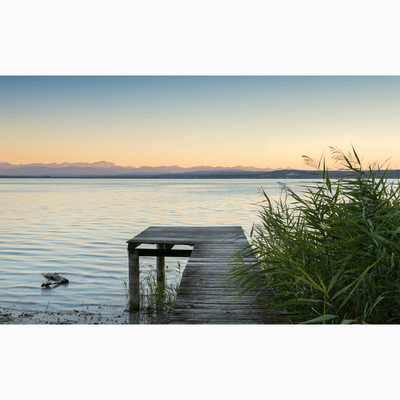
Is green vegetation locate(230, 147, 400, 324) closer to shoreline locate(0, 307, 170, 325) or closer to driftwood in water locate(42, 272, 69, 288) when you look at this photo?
shoreline locate(0, 307, 170, 325)

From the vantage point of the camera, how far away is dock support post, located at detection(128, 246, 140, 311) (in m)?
6.36

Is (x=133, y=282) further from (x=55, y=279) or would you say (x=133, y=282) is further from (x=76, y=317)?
(x=55, y=279)

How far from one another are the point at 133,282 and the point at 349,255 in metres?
4.60

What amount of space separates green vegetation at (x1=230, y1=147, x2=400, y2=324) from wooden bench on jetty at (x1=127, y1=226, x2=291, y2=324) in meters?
0.18

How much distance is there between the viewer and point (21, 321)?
19.6 ft

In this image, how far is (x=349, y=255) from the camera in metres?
Answer: 2.73

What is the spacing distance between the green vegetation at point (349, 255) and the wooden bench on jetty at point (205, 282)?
18cm

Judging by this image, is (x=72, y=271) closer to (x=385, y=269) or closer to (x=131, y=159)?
(x=385, y=269)

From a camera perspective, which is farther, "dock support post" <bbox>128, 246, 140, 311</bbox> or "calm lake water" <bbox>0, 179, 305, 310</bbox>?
"calm lake water" <bbox>0, 179, 305, 310</bbox>

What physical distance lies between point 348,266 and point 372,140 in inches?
390

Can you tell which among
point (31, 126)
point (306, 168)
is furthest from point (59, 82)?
point (306, 168)

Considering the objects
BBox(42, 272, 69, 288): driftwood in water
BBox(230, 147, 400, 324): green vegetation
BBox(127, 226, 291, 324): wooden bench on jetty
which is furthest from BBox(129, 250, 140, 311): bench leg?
BBox(230, 147, 400, 324): green vegetation

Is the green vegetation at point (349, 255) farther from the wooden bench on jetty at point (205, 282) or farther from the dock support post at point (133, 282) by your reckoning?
the dock support post at point (133, 282)

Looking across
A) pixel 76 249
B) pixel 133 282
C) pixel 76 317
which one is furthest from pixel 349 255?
pixel 76 249
